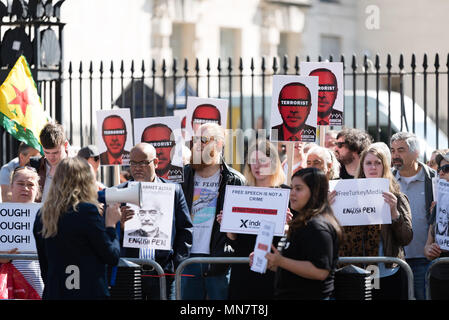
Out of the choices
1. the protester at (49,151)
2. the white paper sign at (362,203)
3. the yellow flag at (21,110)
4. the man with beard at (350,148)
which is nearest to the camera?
the white paper sign at (362,203)

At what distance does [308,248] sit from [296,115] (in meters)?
2.93

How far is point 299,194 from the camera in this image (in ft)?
19.8

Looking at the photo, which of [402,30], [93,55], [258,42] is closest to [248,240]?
[93,55]

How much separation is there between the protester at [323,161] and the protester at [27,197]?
221 cm

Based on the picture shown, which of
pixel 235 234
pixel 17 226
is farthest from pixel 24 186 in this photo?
pixel 235 234

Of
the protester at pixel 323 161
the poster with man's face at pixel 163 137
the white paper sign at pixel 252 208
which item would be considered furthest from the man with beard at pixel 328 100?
the white paper sign at pixel 252 208

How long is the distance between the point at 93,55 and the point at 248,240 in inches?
677

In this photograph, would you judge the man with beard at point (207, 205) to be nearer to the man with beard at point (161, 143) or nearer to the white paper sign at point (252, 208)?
the white paper sign at point (252, 208)

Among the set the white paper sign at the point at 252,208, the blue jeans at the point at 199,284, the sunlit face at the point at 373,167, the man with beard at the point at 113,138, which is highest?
the man with beard at the point at 113,138

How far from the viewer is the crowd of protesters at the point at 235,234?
19.0 feet

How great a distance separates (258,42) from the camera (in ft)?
95.5

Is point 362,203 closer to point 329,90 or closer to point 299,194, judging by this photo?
point 299,194
